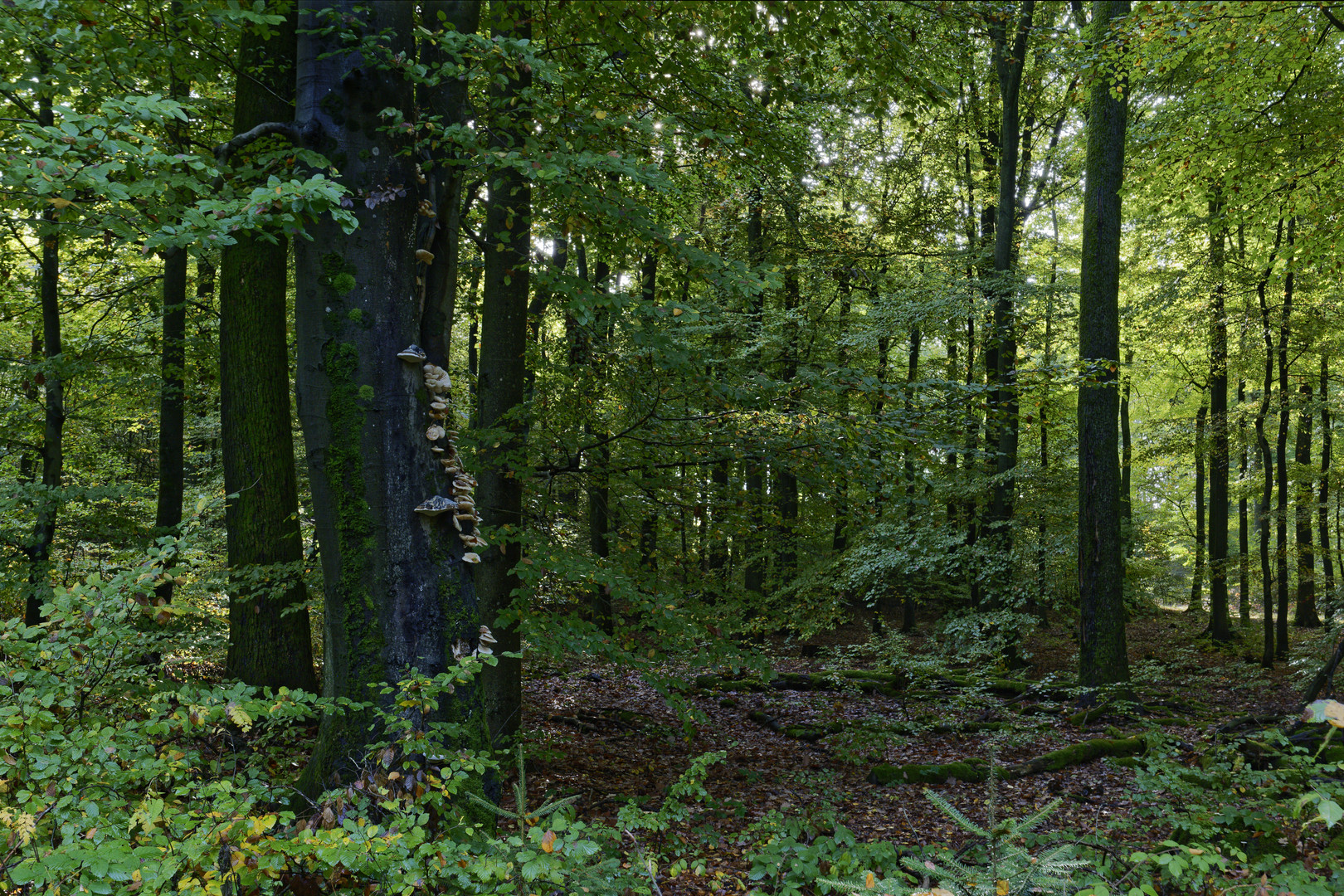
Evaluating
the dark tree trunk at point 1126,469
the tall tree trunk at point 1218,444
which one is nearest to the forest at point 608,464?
the tall tree trunk at point 1218,444

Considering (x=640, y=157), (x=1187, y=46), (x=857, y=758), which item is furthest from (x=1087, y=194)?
(x=857, y=758)

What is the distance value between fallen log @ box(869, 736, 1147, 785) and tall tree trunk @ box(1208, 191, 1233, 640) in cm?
698

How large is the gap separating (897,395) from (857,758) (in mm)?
3888

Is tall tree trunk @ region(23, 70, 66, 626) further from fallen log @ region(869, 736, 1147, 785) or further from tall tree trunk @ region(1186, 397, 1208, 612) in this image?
tall tree trunk @ region(1186, 397, 1208, 612)

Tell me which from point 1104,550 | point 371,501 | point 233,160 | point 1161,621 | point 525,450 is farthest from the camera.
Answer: point 1161,621

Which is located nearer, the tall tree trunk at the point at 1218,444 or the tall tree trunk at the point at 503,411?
the tall tree trunk at the point at 503,411

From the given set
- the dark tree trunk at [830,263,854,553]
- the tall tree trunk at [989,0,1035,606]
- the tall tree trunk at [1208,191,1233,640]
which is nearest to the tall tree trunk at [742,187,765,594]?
the dark tree trunk at [830,263,854,553]

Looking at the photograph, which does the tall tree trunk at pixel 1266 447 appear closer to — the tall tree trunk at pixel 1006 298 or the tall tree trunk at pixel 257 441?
the tall tree trunk at pixel 1006 298

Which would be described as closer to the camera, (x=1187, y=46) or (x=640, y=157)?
(x=640, y=157)

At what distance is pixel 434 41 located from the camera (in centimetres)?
365

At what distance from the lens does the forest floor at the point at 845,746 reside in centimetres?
555

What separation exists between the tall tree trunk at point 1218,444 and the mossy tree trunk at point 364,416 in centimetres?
1197

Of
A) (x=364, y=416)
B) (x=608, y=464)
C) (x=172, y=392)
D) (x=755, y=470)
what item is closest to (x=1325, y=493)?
(x=755, y=470)

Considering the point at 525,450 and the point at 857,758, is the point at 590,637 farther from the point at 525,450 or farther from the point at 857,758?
the point at 857,758
